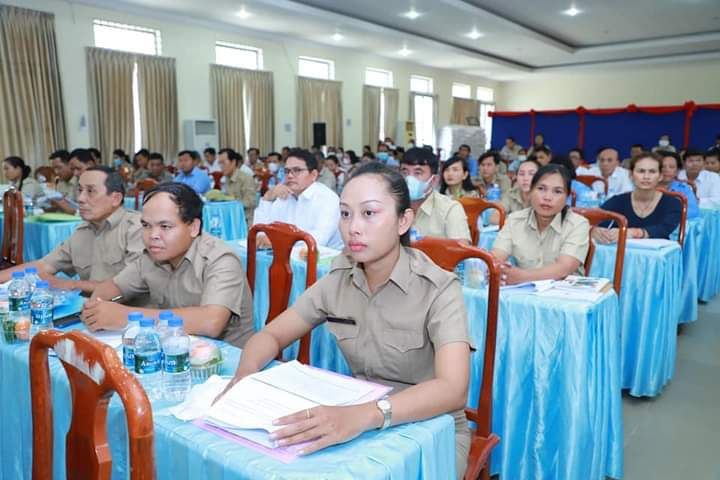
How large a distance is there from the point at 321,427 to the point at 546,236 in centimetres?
188

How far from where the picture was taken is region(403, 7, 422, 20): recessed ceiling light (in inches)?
369

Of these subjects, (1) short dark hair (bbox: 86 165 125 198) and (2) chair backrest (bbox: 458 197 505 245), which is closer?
(1) short dark hair (bbox: 86 165 125 198)

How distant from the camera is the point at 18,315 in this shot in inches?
62.2

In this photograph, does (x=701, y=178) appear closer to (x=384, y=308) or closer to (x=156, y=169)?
(x=384, y=308)

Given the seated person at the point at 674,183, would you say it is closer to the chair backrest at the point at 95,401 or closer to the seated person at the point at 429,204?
the seated person at the point at 429,204

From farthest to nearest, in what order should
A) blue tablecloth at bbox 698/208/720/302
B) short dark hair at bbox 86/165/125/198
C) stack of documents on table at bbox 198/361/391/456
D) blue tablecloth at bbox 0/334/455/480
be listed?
blue tablecloth at bbox 698/208/720/302, short dark hair at bbox 86/165/125/198, stack of documents on table at bbox 198/361/391/456, blue tablecloth at bbox 0/334/455/480

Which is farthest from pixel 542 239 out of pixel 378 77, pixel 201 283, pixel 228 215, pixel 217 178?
pixel 378 77

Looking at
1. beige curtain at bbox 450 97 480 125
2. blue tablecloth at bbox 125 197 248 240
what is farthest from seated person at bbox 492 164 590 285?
beige curtain at bbox 450 97 480 125

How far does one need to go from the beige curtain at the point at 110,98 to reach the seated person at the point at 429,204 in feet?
22.5

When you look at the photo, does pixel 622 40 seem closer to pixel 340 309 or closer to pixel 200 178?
pixel 200 178

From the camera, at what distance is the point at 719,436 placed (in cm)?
249

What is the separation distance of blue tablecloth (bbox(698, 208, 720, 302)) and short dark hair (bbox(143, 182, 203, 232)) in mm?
4145

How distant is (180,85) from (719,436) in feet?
30.0

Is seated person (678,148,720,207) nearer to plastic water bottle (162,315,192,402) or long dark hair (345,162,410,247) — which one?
long dark hair (345,162,410,247)
